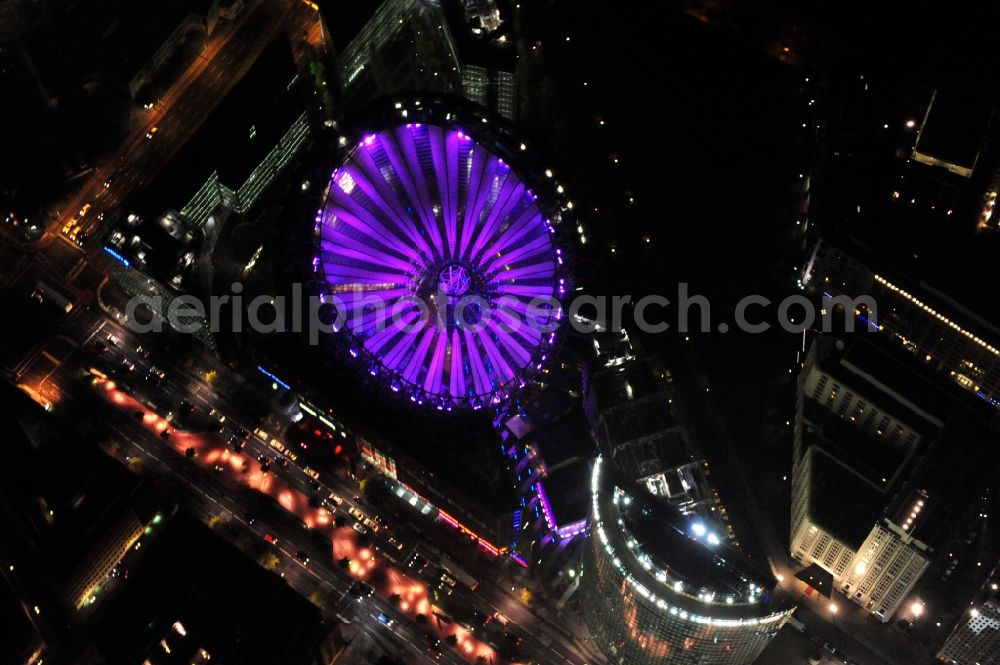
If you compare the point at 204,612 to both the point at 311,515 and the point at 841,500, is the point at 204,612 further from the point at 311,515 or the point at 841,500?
the point at 841,500

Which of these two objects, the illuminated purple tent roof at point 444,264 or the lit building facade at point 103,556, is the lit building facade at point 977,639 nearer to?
the illuminated purple tent roof at point 444,264

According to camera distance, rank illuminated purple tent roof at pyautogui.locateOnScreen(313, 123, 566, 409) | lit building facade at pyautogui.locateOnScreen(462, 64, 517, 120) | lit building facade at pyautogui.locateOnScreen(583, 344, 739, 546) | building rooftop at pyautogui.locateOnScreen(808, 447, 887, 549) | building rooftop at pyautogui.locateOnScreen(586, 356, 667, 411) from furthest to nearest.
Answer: lit building facade at pyautogui.locateOnScreen(462, 64, 517, 120)
building rooftop at pyautogui.locateOnScreen(586, 356, 667, 411)
illuminated purple tent roof at pyautogui.locateOnScreen(313, 123, 566, 409)
lit building facade at pyautogui.locateOnScreen(583, 344, 739, 546)
building rooftop at pyautogui.locateOnScreen(808, 447, 887, 549)

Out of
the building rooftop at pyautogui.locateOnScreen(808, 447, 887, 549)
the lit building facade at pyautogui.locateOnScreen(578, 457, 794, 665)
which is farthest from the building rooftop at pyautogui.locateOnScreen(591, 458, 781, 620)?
the building rooftop at pyautogui.locateOnScreen(808, 447, 887, 549)

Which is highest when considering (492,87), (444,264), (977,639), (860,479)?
(492,87)

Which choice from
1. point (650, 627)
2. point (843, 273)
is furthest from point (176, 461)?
point (843, 273)

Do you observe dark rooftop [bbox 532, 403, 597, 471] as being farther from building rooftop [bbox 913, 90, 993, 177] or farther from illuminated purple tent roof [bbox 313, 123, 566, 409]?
building rooftop [bbox 913, 90, 993, 177]

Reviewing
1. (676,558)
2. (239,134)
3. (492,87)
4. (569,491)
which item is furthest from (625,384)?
(239,134)
